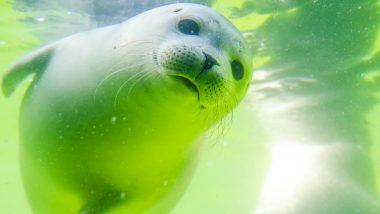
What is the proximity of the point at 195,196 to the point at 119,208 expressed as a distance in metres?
27.5

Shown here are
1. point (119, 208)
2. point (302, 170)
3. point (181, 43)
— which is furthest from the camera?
point (302, 170)

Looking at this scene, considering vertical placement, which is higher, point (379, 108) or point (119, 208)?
point (119, 208)

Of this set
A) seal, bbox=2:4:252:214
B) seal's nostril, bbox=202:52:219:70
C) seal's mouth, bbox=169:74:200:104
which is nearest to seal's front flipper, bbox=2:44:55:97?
seal, bbox=2:4:252:214

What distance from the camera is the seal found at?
274 centimetres

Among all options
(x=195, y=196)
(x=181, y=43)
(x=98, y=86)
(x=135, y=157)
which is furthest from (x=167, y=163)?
(x=195, y=196)

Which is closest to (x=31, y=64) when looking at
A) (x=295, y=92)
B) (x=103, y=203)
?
(x=103, y=203)

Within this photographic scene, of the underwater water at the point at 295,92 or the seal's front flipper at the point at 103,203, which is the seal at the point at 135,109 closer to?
the seal's front flipper at the point at 103,203

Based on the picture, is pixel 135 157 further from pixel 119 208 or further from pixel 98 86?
pixel 98 86

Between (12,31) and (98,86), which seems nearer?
(98,86)

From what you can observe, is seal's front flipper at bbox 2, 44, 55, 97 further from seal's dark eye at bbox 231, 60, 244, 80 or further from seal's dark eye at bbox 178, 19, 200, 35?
seal's dark eye at bbox 231, 60, 244, 80

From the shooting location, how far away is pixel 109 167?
3020 millimetres

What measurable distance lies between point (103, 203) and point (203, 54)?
128 cm

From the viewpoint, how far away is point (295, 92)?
1191cm

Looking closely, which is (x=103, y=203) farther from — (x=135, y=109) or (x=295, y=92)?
(x=295, y=92)
